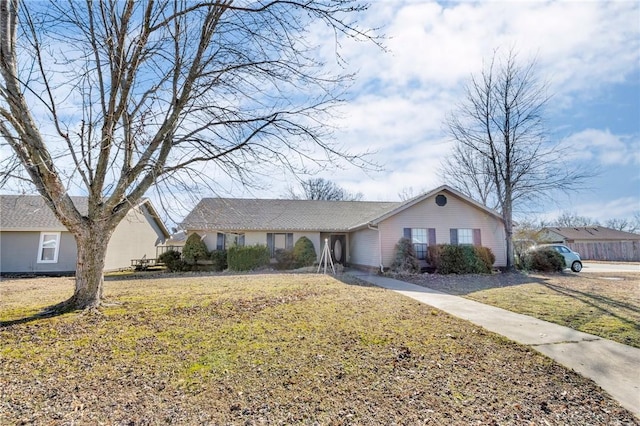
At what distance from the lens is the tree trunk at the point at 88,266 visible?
602 cm

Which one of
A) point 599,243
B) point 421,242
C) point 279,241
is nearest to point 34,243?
point 279,241

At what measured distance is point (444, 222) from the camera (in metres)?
16.5

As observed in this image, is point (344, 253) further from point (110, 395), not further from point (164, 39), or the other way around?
point (110, 395)

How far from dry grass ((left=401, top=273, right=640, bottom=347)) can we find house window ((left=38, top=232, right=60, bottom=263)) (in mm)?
17943

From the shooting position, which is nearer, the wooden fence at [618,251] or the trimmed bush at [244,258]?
the trimmed bush at [244,258]

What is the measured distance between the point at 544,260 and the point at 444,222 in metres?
5.34

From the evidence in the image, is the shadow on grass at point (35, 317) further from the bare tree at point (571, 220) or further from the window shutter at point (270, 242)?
the bare tree at point (571, 220)

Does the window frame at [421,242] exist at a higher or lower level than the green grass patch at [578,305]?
higher

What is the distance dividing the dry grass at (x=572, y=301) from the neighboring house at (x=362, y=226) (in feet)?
12.4

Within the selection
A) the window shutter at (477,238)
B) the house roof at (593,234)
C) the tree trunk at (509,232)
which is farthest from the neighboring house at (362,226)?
the house roof at (593,234)

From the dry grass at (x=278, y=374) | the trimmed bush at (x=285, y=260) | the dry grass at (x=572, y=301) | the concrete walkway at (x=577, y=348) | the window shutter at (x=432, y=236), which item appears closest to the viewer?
the dry grass at (x=278, y=374)

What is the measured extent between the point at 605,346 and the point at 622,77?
26.5 feet

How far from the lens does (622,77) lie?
8562 mm

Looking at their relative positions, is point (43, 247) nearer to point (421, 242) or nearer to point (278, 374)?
point (278, 374)
